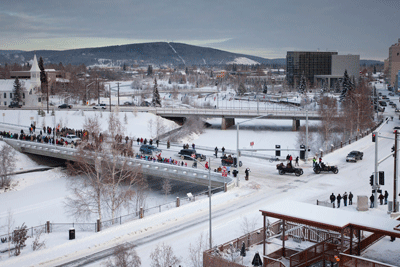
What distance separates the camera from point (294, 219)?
62.7 ft

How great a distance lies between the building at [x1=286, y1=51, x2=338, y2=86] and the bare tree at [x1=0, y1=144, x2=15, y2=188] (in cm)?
14277

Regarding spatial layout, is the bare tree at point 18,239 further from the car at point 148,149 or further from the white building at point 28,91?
the white building at point 28,91

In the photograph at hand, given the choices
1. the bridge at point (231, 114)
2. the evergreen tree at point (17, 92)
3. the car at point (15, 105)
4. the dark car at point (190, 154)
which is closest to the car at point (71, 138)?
the dark car at point (190, 154)

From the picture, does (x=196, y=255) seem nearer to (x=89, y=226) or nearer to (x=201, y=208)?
(x=201, y=208)

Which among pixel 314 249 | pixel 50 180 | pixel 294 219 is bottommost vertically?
pixel 50 180

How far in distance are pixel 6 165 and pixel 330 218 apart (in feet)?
144

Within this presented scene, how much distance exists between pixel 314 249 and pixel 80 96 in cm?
11443

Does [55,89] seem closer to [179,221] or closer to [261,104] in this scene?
[261,104]

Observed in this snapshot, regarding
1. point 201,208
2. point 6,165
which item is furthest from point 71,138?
point 201,208

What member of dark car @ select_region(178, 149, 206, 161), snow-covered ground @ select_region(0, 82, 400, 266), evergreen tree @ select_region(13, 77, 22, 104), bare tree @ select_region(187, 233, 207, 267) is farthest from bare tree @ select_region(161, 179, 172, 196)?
evergreen tree @ select_region(13, 77, 22, 104)

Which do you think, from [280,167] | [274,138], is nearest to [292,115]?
[274,138]

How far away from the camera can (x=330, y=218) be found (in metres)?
19.0

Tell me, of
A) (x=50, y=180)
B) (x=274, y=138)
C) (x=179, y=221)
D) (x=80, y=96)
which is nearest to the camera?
(x=179, y=221)

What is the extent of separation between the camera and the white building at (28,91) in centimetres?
10544
